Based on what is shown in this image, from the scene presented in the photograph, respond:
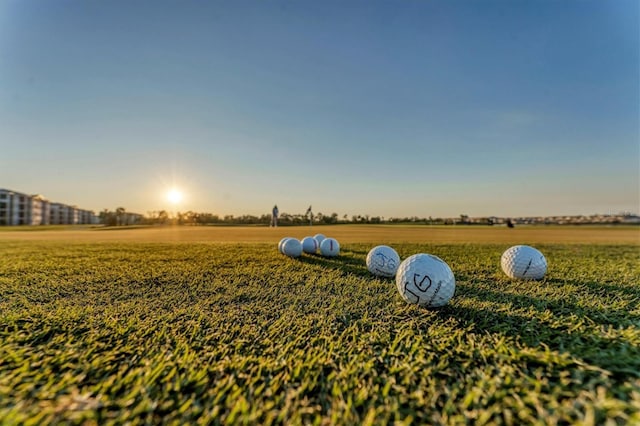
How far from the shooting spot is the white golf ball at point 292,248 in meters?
6.72

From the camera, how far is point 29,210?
205 ft

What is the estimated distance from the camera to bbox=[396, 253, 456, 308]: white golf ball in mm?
3076

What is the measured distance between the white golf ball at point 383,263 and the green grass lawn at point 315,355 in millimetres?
800

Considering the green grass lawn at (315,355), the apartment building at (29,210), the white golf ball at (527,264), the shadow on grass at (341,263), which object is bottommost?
the green grass lawn at (315,355)

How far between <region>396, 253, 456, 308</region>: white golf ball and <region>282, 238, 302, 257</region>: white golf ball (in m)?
3.76

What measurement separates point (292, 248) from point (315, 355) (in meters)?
4.66

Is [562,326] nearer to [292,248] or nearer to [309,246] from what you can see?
[292,248]

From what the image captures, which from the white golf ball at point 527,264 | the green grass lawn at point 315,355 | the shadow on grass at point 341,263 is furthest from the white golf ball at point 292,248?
the white golf ball at point 527,264

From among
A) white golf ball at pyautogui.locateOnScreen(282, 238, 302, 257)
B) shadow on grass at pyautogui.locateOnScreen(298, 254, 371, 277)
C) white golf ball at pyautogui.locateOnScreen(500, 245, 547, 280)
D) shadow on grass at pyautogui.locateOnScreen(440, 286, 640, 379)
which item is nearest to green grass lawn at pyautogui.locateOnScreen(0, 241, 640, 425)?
shadow on grass at pyautogui.locateOnScreen(440, 286, 640, 379)

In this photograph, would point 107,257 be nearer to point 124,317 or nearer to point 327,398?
point 124,317

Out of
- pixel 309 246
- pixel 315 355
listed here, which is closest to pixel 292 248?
pixel 309 246

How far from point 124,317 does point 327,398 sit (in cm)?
233

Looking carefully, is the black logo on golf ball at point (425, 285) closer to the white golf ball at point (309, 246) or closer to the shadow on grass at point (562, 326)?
the shadow on grass at point (562, 326)

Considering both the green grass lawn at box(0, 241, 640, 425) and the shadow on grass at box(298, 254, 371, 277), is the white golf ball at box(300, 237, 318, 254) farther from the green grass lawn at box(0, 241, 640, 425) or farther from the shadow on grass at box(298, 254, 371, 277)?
the green grass lawn at box(0, 241, 640, 425)
